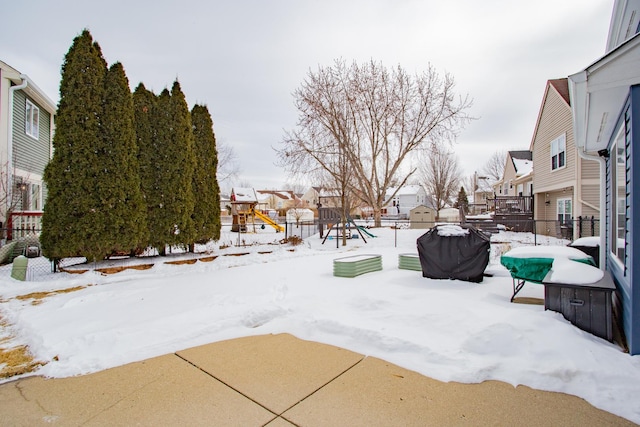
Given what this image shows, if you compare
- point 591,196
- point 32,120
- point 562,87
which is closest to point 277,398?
point 32,120

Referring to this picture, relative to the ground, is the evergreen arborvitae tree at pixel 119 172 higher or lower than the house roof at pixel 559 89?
lower

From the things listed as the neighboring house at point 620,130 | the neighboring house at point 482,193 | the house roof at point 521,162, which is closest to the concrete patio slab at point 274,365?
the neighboring house at point 620,130

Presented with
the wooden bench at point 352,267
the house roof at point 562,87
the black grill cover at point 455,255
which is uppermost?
the house roof at point 562,87

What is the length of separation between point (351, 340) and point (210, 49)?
10.3m

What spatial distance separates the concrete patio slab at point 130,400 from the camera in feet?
7.39

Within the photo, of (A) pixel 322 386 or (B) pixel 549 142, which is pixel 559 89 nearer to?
(B) pixel 549 142

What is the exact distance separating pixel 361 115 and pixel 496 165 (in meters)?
38.2

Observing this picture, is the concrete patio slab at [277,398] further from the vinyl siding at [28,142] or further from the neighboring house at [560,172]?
the vinyl siding at [28,142]

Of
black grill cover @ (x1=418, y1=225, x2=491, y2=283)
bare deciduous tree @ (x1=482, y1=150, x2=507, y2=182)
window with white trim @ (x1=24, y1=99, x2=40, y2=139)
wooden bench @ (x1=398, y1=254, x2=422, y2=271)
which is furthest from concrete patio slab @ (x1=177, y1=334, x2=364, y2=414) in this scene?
bare deciduous tree @ (x1=482, y1=150, x2=507, y2=182)

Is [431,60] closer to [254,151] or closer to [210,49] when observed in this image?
[210,49]

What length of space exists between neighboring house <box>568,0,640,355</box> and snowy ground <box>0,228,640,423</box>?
770mm

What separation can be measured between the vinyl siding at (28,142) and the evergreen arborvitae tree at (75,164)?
5231mm

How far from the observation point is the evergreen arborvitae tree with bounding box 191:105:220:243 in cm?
1010

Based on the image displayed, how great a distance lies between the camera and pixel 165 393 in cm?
260
